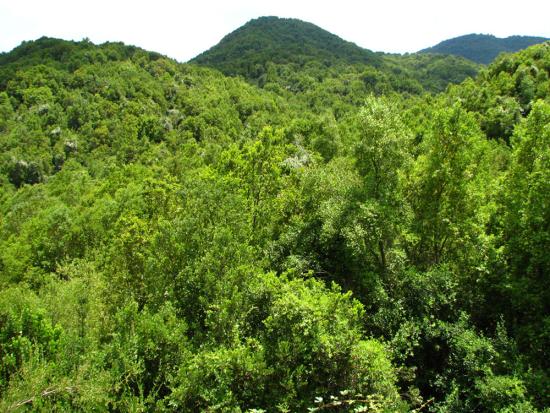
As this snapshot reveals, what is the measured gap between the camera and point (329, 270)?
24984 millimetres

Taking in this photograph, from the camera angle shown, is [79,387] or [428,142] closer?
[79,387]

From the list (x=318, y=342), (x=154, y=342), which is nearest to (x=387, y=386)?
(x=318, y=342)

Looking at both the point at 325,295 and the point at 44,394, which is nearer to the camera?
the point at 44,394

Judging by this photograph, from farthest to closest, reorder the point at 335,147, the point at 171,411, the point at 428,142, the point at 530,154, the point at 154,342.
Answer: the point at 335,147
the point at 428,142
the point at 530,154
the point at 154,342
the point at 171,411

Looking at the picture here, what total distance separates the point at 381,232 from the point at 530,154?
32.0 ft

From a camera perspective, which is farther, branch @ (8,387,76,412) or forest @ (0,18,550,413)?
forest @ (0,18,550,413)

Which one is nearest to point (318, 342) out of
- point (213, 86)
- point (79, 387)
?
point (79, 387)

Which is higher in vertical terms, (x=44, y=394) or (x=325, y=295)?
(x=325, y=295)

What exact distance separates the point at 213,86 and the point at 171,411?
17483 centimetres

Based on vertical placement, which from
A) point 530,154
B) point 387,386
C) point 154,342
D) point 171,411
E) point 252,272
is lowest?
point 171,411

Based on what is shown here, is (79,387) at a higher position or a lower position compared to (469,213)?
lower

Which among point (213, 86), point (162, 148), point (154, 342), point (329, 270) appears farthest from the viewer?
point (213, 86)

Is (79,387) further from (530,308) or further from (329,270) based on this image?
(530,308)

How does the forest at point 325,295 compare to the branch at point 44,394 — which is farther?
the forest at point 325,295
